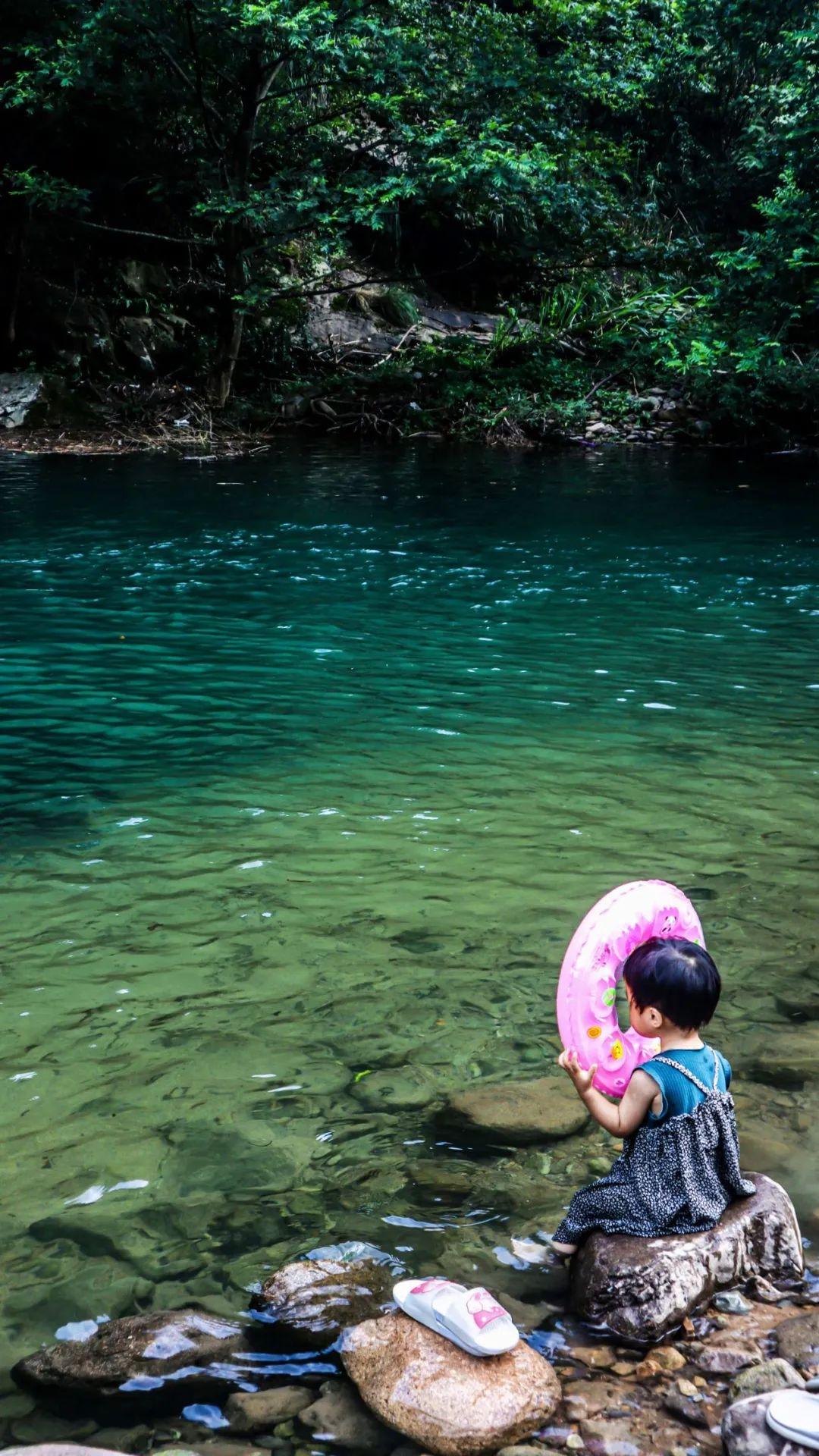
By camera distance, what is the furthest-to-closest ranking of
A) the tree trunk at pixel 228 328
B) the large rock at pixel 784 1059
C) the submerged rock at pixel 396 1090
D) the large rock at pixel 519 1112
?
the tree trunk at pixel 228 328
the large rock at pixel 784 1059
the submerged rock at pixel 396 1090
the large rock at pixel 519 1112

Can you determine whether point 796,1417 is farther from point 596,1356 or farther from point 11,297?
point 11,297

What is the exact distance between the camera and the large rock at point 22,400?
2097 cm

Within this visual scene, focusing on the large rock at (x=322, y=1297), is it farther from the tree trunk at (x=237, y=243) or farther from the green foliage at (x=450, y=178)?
the tree trunk at (x=237, y=243)

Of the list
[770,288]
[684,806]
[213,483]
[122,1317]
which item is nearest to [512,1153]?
[122,1317]

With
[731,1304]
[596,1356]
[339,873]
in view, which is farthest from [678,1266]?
[339,873]

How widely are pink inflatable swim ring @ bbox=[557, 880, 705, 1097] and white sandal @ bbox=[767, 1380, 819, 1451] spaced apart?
863 mm

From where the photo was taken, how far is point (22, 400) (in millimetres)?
21125

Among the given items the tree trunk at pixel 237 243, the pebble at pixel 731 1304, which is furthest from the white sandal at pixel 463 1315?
the tree trunk at pixel 237 243

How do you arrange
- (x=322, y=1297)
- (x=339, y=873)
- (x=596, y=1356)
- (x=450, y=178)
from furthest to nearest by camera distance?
(x=450, y=178), (x=339, y=873), (x=322, y=1297), (x=596, y=1356)

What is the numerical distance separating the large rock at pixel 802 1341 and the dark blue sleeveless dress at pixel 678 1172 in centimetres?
29

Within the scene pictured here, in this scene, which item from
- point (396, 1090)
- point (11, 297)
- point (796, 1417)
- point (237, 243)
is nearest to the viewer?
point (796, 1417)

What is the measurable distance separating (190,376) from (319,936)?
20863 mm

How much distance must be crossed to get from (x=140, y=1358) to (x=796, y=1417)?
1.38 meters

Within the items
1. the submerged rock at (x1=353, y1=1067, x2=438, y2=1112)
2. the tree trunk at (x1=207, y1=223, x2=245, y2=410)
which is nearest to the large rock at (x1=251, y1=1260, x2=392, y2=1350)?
the submerged rock at (x1=353, y1=1067, x2=438, y2=1112)
